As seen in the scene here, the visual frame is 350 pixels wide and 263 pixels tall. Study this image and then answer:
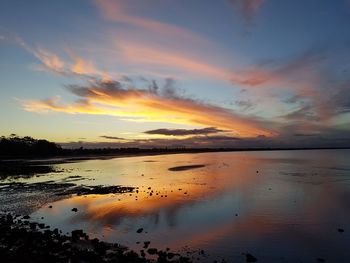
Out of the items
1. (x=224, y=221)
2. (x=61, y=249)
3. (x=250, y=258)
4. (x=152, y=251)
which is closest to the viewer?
(x=250, y=258)

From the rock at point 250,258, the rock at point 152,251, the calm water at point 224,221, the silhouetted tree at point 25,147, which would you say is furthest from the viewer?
the silhouetted tree at point 25,147

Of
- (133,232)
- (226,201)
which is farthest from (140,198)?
(133,232)

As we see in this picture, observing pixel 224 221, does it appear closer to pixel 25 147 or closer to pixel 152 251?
pixel 152 251

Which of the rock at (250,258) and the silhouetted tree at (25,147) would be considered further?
the silhouetted tree at (25,147)

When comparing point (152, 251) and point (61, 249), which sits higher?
point (61, 249)

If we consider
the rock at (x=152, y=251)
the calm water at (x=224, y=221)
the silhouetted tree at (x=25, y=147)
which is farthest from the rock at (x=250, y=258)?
the silhouetted tree at (x=25, y=147)

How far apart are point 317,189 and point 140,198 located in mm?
22662

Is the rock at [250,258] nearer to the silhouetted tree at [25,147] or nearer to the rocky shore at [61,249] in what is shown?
the rocky shore at [61,249]

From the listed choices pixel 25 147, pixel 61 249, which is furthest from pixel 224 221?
pixel 25 147

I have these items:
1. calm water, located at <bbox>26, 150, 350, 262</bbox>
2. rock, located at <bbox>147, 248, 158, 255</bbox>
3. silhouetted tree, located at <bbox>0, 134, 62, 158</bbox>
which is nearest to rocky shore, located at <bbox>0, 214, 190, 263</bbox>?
rock, located at <bbox>147, 248, 158, 255</bbox>

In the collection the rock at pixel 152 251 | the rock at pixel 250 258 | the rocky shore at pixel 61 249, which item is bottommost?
the rock at pixel 250 258

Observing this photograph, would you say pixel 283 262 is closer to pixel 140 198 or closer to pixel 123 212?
pixel 123 212

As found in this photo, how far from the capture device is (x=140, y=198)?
3278cm

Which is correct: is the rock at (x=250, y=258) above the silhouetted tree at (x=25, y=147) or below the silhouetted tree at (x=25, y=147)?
below
